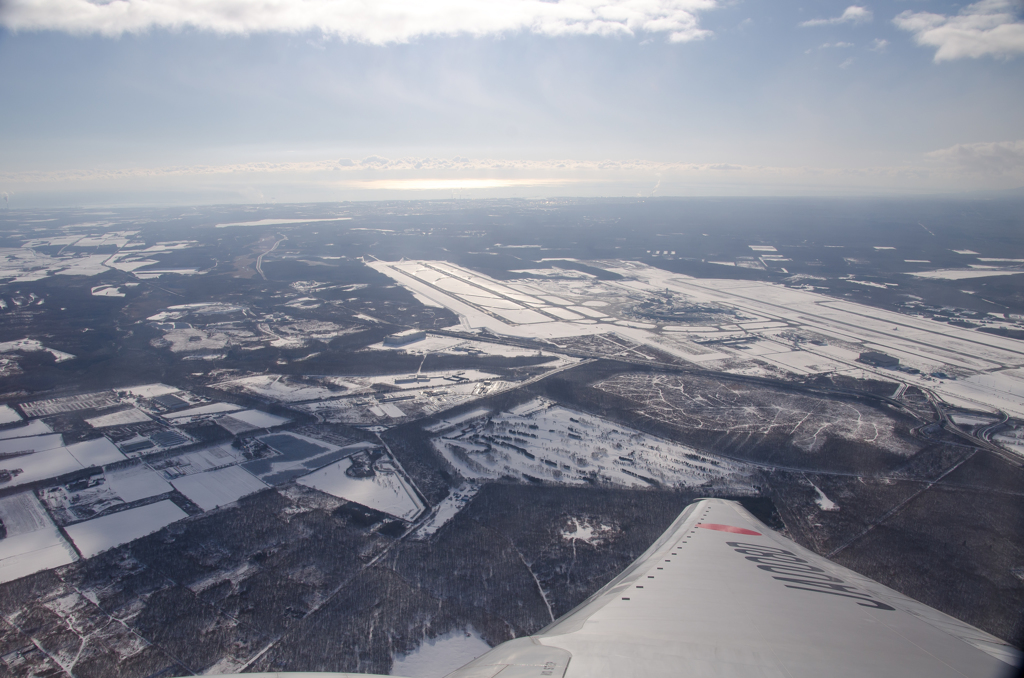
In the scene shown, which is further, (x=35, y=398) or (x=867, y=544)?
(x=35, y=398)

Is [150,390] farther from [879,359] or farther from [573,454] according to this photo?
[879,359]

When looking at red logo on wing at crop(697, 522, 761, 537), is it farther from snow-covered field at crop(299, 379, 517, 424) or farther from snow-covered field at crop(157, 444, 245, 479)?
snow-covered field at crop(157, 444, 245, 479)

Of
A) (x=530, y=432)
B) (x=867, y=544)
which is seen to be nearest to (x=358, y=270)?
(x=530, y=432)

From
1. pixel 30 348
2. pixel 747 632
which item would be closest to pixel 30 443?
pixel 30 348

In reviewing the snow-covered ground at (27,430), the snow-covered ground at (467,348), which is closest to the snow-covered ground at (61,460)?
the snow-covered ground at (27,430)

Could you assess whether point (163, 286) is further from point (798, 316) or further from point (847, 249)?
point (847, 249)

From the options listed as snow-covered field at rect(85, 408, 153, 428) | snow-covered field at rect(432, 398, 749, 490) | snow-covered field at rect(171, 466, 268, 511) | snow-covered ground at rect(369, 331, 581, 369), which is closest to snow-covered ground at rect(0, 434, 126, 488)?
snow-covered field at rect(85, 408, 153, 428)

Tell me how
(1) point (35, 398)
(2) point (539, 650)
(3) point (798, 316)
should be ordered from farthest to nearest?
(3) point (798, 316) → (1) point (35, 398) → (2) point (539, 650)
